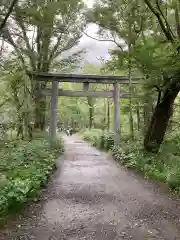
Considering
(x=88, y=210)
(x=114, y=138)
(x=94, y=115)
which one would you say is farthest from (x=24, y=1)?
(x=94, y=115)

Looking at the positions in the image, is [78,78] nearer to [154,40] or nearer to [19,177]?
[154,40]

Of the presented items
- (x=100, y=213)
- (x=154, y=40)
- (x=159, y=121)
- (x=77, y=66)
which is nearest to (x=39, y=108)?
(x=77, y=66)

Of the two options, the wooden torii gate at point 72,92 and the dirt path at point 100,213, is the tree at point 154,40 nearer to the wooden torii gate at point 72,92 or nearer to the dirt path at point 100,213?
the wooden torii gate at point 72,92

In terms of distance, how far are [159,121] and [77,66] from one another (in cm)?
996

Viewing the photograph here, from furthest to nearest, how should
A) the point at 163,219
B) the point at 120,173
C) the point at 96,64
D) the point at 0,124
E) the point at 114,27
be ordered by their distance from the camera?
the point at 96,64 → the point at 114,27 → the point at 0,124 → the point at 120,173 → the point at 163,219

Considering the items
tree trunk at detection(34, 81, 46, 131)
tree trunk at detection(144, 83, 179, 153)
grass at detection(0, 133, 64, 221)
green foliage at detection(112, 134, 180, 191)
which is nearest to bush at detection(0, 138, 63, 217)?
grass at detection(0, 133, 64, 221)

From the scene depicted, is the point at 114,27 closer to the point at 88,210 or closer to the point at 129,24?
the point at 129,24

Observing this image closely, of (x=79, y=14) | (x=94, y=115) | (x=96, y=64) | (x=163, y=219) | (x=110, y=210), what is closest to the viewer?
(x=163, y=219)

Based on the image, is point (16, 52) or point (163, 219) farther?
point (16, 52)

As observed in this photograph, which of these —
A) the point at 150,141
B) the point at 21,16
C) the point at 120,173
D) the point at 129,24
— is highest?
the point at 129,24

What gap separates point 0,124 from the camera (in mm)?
14227

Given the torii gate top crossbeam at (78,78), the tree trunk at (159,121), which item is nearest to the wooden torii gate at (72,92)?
the torii gate top crossbeam at (78,78)

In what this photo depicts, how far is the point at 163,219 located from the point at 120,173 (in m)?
5.06

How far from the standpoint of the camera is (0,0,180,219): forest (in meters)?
8.36
